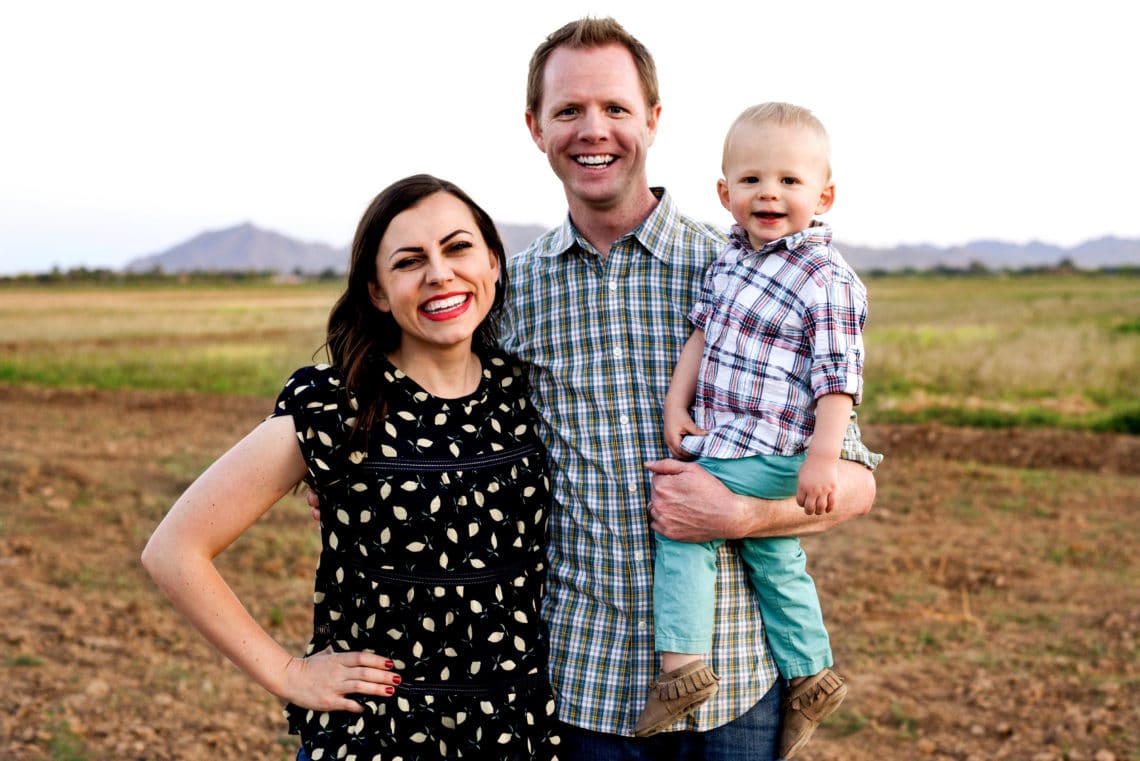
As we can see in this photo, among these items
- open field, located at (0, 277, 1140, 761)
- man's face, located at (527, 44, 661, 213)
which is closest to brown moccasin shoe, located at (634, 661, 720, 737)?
man's face, located at (527, 44, 661, 213)

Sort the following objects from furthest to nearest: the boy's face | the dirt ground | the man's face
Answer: the dirt ground
the man's face
the boy's face

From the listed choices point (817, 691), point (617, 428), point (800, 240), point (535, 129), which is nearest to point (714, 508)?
point (617, 428)

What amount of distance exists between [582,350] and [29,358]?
80.6 feet

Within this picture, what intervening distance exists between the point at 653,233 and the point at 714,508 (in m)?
0.78

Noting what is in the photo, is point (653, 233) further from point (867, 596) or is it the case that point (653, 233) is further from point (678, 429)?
point (867, 596)

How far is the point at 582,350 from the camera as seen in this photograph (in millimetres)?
2773

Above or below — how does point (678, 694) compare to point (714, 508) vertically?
below

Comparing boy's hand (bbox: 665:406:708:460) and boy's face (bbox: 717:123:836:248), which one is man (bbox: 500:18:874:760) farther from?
boy's face (bbox: 717:123:836:248)

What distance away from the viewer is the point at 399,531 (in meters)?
2.37

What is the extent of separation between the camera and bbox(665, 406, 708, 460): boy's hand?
8.65 feet

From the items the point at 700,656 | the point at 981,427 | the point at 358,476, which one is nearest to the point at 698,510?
the point at 700,656

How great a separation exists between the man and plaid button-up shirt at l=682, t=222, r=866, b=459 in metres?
0.15

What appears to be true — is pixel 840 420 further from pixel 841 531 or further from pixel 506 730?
pixel 841 531

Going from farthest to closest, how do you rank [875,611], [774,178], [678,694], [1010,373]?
[1010,373], [875,611], [774,178], [678,694]
